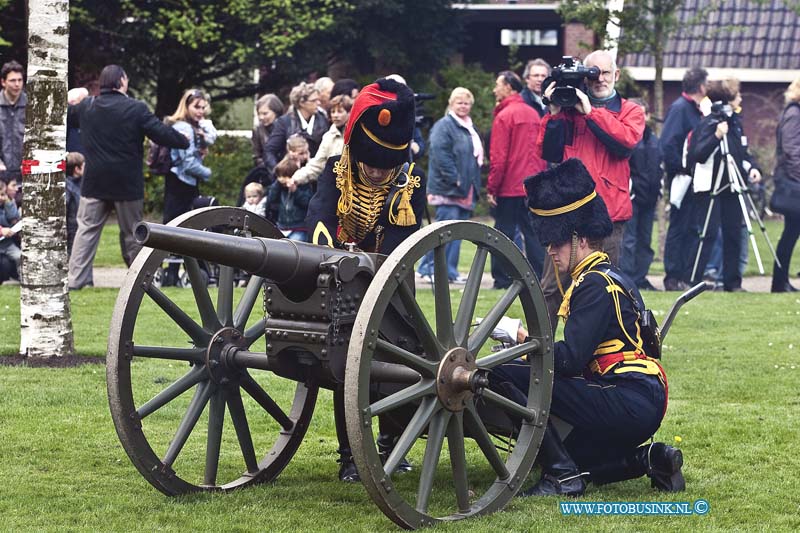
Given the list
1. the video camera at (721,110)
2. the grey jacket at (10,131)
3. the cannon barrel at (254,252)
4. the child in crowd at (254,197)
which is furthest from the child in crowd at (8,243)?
the cannon barrel at (254,252)

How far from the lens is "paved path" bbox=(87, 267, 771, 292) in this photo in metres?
14.6

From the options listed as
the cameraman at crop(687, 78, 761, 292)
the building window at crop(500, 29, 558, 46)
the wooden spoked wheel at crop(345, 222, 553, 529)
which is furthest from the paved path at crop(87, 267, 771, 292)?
the building window at crop(500, 29, 558, 46)

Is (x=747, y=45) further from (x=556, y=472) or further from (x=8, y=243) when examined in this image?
(x=556, y=472)

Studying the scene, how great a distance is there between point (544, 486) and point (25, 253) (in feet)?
14.5

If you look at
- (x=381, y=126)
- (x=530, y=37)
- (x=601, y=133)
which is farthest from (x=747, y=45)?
(x=381, y=126)

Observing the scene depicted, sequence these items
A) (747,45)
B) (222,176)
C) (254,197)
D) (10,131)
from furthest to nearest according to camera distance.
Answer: (747,45) → (222,176) → (254,197) → (10,131)

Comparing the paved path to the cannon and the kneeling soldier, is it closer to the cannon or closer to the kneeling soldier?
the cannon

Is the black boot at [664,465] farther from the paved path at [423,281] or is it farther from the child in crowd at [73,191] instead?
the child in crowd at [73,191]

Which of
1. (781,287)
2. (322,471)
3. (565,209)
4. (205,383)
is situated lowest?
(781,287)

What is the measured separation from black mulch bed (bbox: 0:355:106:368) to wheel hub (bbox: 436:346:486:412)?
443 centimetres

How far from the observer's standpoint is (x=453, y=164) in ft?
47.3

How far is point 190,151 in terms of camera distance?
528 inches

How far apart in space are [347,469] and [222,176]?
627 inches

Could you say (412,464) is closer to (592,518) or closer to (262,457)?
(262,457)
